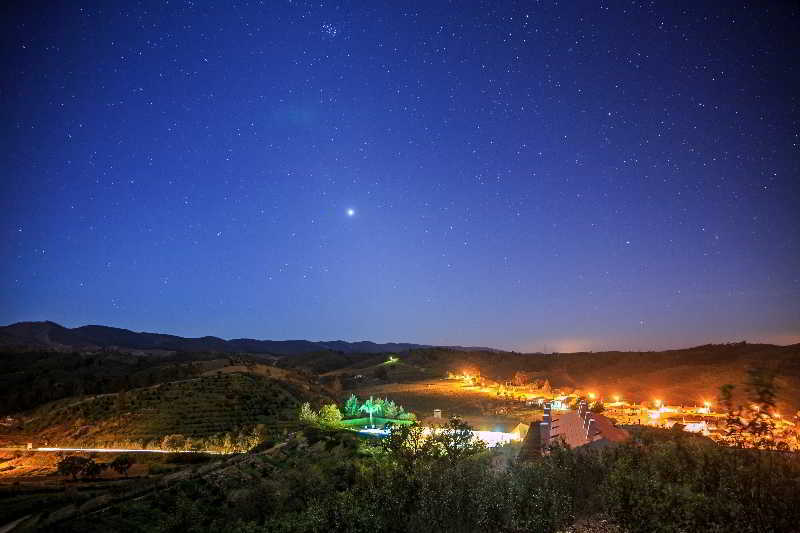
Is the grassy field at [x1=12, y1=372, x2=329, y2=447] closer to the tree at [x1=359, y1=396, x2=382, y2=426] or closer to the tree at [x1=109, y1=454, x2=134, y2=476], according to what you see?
the tree at [x1=109, y1=454, x2=134, y2=476]

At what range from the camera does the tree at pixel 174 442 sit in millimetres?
33625

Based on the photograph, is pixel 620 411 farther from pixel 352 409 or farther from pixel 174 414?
pixel 174 414

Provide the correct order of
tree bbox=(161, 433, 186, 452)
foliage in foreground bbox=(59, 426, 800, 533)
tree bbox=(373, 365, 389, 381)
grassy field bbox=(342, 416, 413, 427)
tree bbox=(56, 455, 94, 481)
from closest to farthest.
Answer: foliage in foreground bbox=(59, 426, 800, 533)
tree bbox=(56, 455, 94, 481)
grassy field bbox=(342, 416, 413, 427)
tree bbox=(161, 433, 186, 452)
tree bbox=(373, 365, 389, 381)

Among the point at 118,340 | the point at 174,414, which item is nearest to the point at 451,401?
the point at 174,414

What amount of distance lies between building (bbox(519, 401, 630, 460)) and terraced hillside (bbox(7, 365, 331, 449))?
76.3 ft

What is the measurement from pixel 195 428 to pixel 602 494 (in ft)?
118

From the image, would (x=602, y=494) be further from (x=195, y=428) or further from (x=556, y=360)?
(x=556, y=360)

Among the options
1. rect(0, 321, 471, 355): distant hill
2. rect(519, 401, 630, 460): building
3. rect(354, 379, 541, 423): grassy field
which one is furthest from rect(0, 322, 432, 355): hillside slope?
rect(519, 401, 630, 460): building

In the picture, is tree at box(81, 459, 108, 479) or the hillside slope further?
the hillside slope

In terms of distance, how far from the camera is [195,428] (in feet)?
123

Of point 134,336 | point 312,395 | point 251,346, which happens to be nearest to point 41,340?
point 134,336

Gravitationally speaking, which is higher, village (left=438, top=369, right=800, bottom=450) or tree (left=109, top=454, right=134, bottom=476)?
village (left=438, top=369, right=800, bottom=450)

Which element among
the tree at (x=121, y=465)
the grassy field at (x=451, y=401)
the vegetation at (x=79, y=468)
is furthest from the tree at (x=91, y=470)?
the grassy field at (x=451, y=401)

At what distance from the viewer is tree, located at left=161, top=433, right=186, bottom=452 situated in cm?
3362
